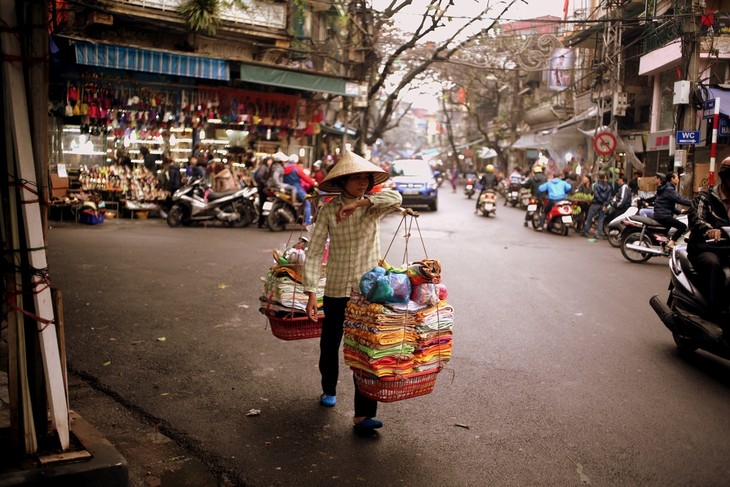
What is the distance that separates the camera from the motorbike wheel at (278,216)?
1733 centimetres

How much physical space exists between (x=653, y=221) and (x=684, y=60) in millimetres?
6366

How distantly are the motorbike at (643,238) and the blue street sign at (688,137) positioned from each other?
3979mm

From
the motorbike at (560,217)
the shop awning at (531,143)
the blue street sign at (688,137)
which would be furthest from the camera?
the shop awning at (531,143)

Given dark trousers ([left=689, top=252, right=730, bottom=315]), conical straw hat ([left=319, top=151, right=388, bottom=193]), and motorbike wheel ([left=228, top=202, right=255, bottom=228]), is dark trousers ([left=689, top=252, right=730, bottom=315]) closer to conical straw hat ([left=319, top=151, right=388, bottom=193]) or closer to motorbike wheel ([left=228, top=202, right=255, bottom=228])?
conical straw hat ([left=319, top=151, right=388, bottom=193])

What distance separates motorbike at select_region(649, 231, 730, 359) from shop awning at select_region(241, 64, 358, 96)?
15.2 m

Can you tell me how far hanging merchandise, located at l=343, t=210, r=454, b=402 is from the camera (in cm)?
406

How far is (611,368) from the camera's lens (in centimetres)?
612

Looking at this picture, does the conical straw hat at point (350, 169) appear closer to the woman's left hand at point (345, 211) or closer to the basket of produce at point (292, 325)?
the woman's left hand at point (345, 211)

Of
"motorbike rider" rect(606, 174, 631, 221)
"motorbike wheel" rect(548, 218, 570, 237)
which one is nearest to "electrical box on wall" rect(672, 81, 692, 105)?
"motorbike rider" rect(606, 174, 631, 221)

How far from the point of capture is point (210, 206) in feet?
58.3

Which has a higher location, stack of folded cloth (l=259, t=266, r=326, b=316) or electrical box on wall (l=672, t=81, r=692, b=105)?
electrical box on wall (l=672, t=81, r=692, b=105)

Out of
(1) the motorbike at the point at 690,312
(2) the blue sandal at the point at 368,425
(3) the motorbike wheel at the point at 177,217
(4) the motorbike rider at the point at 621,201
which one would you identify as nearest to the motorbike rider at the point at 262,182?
(3) the motorbike wheel at the point at 177,217

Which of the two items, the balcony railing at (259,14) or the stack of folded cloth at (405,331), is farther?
the balcony railing at (259,14)

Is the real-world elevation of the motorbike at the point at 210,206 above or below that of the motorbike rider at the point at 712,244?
below
